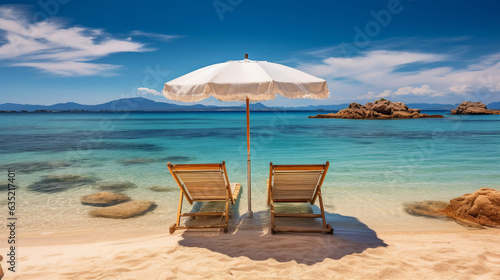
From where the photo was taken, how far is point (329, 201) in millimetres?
6145

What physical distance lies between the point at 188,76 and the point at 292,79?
5.17ft

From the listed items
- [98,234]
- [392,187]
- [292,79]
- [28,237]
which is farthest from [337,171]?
[28,237]

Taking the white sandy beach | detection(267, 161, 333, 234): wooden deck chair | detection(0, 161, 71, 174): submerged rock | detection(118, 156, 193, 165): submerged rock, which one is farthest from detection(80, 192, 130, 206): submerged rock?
detection(0, 161, 71, 174): submerged rock

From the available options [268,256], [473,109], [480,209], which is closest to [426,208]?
[480,209]

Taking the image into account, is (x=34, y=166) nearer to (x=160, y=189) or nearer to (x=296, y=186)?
(x=160, y=189)

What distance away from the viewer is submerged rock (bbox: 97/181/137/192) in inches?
294

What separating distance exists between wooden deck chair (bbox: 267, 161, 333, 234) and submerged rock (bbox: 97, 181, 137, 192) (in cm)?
474

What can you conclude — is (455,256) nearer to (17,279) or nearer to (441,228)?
(441,228)

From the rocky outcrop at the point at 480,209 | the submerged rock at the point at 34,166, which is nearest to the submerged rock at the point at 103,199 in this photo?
the submerged rock at the point at 34,166

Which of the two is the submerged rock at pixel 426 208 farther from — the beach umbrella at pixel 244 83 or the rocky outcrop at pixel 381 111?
the rocky outcrop at pixel 381 111

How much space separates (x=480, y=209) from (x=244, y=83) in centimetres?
470

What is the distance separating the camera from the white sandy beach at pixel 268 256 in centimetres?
298

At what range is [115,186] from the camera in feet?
25.5

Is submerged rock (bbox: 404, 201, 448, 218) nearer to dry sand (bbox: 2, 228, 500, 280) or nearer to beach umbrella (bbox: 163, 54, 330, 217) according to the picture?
dry sand (bbox: 2, 228, 500, 280)
